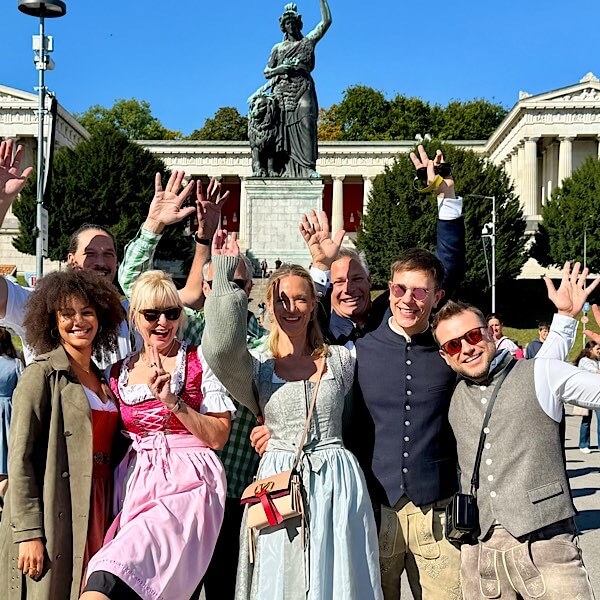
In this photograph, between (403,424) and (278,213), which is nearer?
(403,424)

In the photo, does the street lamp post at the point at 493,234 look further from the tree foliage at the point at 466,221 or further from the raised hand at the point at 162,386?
the raised hand at the point at 162,386

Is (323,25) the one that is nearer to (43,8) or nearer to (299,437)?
(43,8)

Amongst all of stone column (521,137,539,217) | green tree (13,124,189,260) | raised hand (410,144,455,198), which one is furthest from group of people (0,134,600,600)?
stone column (521,137,539,217)

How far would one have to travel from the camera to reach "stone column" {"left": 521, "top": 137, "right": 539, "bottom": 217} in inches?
2756

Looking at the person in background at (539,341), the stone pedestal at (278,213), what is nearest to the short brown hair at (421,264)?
the person in background at (539,341)

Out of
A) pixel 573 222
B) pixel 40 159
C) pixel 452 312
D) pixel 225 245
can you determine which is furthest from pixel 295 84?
pixel 573 222

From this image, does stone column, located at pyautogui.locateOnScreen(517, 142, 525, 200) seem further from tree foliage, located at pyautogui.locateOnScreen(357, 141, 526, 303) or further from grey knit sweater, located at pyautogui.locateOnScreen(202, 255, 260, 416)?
grey knit sweater, located at pyautogui.locateOnScreen(202, 255, 260, 416)

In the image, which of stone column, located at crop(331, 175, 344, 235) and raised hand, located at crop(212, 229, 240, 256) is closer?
raised hand, located at crop(212, 229, 240, 256)

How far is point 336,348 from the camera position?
425 centimetres

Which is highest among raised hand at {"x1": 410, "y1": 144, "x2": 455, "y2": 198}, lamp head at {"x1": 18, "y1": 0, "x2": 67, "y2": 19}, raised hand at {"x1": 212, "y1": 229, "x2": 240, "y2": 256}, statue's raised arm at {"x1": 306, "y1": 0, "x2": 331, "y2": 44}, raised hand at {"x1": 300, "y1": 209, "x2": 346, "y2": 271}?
statue's raised arm at {"x1": 306, "y1": 0, "x2": 331, "y2": 44}

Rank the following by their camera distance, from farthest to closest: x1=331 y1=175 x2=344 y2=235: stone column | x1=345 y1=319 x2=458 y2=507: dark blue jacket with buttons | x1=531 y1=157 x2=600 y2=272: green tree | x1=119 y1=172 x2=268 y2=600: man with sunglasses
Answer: x1=331 y1=175 x2=344 y2=235: stone column < x1=531 y1=157 x2=600 y2=272: green tree < x1=119 y1=172 x2=268 y2=600: man with sunglasses < x1=345 y1=319 x2=458 y2=507: dark blue jacket with buttons

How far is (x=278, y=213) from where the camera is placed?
2830 centimetres

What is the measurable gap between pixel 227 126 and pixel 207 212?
75865 mm

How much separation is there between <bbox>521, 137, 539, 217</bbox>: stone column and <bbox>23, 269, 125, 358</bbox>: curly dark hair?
68.5 meters
